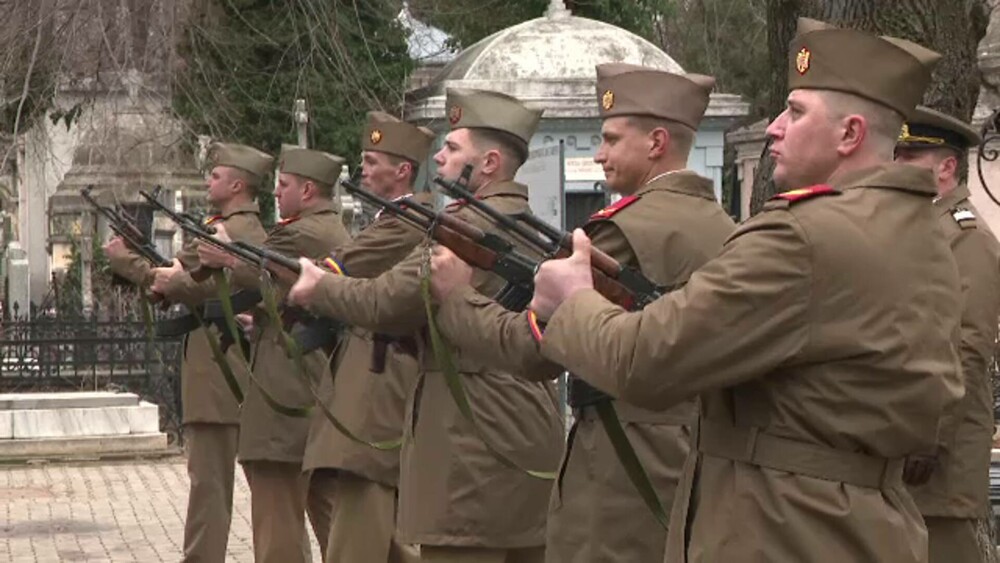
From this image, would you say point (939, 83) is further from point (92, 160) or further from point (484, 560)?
point (92, 160)

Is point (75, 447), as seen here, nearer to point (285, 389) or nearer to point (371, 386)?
point (285, 389)

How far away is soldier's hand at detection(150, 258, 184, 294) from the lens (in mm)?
10812

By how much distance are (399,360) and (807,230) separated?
444 cm

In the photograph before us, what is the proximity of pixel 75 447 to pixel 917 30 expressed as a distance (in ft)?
37.8

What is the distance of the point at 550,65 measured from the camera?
669 inches

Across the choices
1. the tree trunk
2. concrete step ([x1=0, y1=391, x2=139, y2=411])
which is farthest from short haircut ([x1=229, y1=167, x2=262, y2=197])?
concrete step ([x1=0, y1=391, x2=139, y2=411])

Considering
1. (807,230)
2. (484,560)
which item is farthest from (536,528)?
(807,230)

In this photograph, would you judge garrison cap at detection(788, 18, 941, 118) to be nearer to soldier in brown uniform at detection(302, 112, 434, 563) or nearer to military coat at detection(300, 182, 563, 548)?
military coat at detection(300, 182, 563, 548)

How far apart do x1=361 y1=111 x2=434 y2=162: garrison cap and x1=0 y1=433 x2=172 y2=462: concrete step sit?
31.0 ft

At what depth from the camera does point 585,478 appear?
6051 mm

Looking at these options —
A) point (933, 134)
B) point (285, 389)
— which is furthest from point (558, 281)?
point (285, 389)

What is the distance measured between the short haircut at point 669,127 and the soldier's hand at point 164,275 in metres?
4.96

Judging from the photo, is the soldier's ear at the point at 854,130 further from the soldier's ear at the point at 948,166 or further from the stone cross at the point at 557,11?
the stone cross at the point at 557,11

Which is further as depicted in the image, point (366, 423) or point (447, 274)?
point (366, 423)
